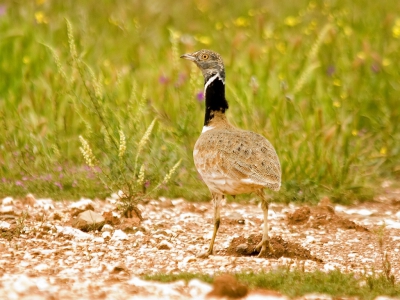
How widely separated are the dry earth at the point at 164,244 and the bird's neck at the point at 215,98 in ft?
3.13

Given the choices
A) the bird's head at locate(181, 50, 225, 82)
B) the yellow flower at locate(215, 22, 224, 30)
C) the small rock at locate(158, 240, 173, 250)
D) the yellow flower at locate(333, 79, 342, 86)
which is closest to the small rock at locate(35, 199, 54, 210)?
the small rock at locate(158, 240, 173, 250)

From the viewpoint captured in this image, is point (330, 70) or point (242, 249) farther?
point (330, 70)

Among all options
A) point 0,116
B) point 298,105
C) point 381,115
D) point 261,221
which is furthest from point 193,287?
point 381,115

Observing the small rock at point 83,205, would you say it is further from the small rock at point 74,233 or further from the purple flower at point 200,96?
the purple flower at point 200,96

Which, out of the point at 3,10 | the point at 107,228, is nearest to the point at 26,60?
the point at 3,10

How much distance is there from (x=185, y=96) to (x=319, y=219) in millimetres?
3111

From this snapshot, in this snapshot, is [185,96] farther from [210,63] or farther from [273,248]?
[273,248]

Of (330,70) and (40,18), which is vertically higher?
(40,18)

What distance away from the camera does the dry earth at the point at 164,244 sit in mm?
4711

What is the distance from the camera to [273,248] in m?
5.83

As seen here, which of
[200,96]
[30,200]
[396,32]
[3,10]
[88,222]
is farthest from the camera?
[3,10]

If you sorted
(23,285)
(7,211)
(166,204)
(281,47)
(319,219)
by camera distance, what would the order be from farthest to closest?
(281,47), (166,204), (319,219), (7,211), (23,285)

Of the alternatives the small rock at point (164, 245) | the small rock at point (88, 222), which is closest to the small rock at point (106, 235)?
the small rock at point (88, 222)

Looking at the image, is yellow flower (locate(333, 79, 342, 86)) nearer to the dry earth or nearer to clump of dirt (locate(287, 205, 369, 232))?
the dry earth
